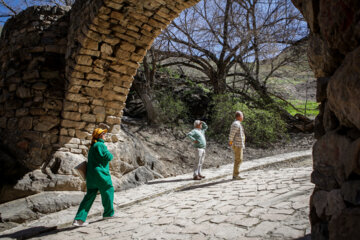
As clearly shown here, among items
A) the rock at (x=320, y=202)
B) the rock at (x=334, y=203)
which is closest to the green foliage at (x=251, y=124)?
the rock at (x=320, y=202)

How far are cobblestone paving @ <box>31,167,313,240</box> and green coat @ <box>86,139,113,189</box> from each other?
60 cm

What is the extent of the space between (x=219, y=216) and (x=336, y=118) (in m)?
2.27

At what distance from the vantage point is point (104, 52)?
571 cm

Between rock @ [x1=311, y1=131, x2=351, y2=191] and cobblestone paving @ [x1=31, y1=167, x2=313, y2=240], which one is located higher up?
rock @ [x1=311, y1=131, x2=351, y2=191]

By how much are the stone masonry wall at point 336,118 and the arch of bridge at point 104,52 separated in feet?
12.6

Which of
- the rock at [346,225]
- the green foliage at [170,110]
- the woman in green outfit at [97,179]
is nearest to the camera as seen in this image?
the rock at [346,225]

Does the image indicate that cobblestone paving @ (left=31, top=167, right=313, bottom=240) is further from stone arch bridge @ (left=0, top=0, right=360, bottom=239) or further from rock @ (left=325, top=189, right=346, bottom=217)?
stone arch bridge @ (left=0, top=0, right=360, bottom=239)

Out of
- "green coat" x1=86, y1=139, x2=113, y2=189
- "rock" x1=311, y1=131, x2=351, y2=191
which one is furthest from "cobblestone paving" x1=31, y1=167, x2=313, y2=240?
"rock" x1=311, y1=131, x2=351, y2=191

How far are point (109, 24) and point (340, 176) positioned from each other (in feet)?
16.6

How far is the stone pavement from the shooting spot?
2.86m

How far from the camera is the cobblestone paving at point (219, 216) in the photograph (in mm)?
2805

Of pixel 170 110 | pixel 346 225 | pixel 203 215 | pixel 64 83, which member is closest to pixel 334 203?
pixel 346 225

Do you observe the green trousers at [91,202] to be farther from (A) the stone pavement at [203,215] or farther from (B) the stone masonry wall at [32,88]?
(B) the stone masonry wall at [32,88]

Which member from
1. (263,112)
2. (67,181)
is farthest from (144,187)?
(263,112)
